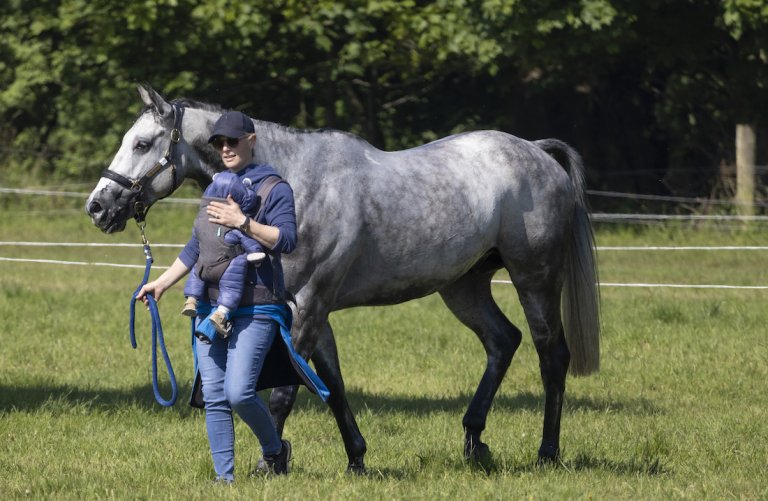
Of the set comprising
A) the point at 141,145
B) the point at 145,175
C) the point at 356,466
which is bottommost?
the point at 356,466

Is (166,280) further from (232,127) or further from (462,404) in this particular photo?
(462,404)

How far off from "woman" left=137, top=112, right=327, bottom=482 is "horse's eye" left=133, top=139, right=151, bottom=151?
2.30 ft

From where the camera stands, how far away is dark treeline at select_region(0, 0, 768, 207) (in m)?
19.4

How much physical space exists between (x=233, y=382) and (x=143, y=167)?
53.1 inches

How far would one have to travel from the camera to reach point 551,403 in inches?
293

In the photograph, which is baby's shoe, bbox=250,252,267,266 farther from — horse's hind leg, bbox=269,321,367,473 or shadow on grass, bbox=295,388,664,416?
shadow on grass, bbox=295,388,664,416

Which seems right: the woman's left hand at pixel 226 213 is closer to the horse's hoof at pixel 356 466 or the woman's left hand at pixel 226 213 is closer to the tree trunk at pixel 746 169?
the horse's hoof at pixel 356 466

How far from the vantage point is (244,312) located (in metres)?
5.73

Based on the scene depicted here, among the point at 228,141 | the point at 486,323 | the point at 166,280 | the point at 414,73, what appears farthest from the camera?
the point at 414,73

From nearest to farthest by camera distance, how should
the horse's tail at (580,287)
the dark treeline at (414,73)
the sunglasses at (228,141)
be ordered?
1. the sunglasses at (228,141)
2. the horse's tail at (580,287)
3. the dark treeline at (414,73)

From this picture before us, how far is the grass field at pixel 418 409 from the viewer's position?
6.41 metres

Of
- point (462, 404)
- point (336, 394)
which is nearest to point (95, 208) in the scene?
point (336, 394)

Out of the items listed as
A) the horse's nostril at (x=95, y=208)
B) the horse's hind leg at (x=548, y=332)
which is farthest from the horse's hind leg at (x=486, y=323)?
the horse's nostril at (x=95, y=208)

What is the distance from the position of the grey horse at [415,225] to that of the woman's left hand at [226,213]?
83cm
